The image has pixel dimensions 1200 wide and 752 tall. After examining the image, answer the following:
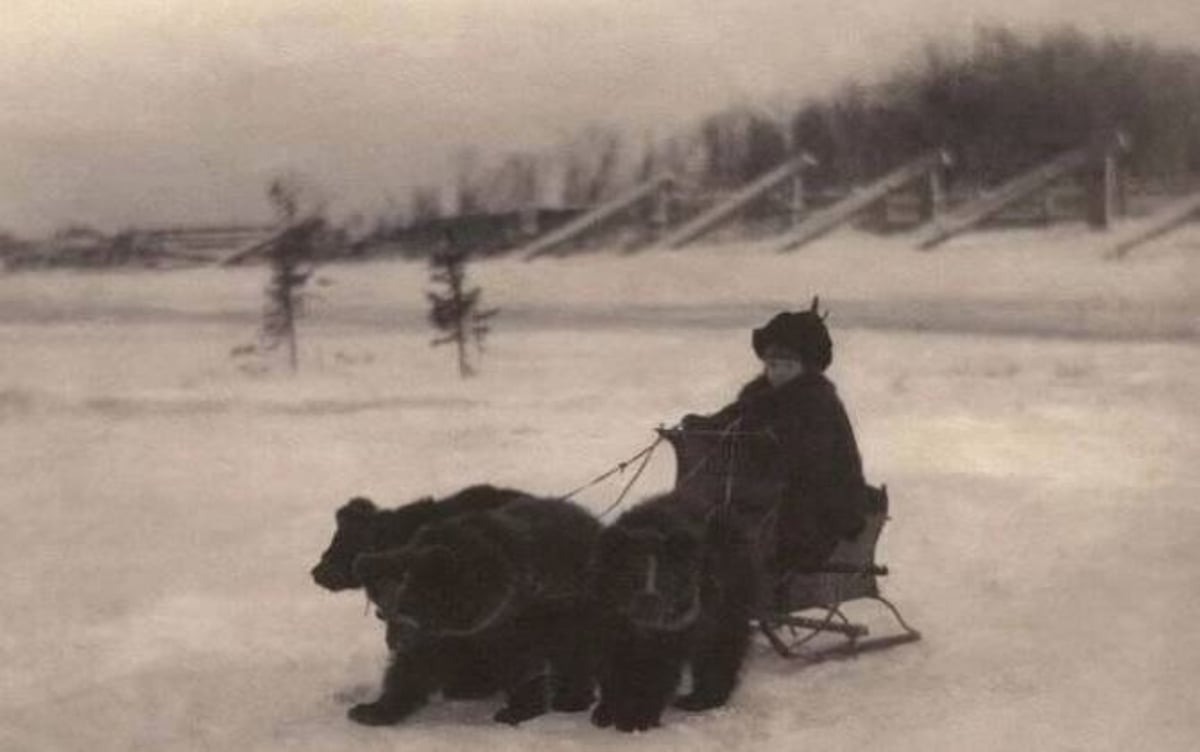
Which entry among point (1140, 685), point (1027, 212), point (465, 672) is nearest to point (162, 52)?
point (465, 672)

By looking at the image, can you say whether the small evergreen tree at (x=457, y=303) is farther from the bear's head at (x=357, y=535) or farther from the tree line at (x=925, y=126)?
the bear's head at (x=357, y=535)

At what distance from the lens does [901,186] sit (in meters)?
2.15

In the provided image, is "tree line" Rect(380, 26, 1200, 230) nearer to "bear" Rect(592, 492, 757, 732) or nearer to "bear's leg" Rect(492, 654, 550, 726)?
"bear" Rect(592, 492, 757, 732)

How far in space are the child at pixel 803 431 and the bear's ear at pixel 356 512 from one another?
434 mm

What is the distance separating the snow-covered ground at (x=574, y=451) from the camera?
6.76ft

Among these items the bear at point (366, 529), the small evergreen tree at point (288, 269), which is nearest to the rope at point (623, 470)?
the bear at point (366, 529)

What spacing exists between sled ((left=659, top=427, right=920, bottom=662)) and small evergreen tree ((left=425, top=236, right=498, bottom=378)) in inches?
11.7

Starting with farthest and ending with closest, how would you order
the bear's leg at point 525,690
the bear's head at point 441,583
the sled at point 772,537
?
1. the sled at point 772,537
2. the bear's leg at point 525,690
3. the bear's head at point 441,583

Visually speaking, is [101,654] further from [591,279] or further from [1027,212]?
[1027,212]

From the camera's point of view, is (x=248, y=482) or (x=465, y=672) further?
(x=248, y=482)

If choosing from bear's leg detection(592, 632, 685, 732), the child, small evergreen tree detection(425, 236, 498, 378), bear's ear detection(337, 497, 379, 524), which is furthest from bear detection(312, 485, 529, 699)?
the child

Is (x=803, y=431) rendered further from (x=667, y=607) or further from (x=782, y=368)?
(x=667, y=607)

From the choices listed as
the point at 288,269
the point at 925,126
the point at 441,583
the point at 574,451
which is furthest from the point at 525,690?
the point at 925,126

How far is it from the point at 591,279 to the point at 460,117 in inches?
11.2
